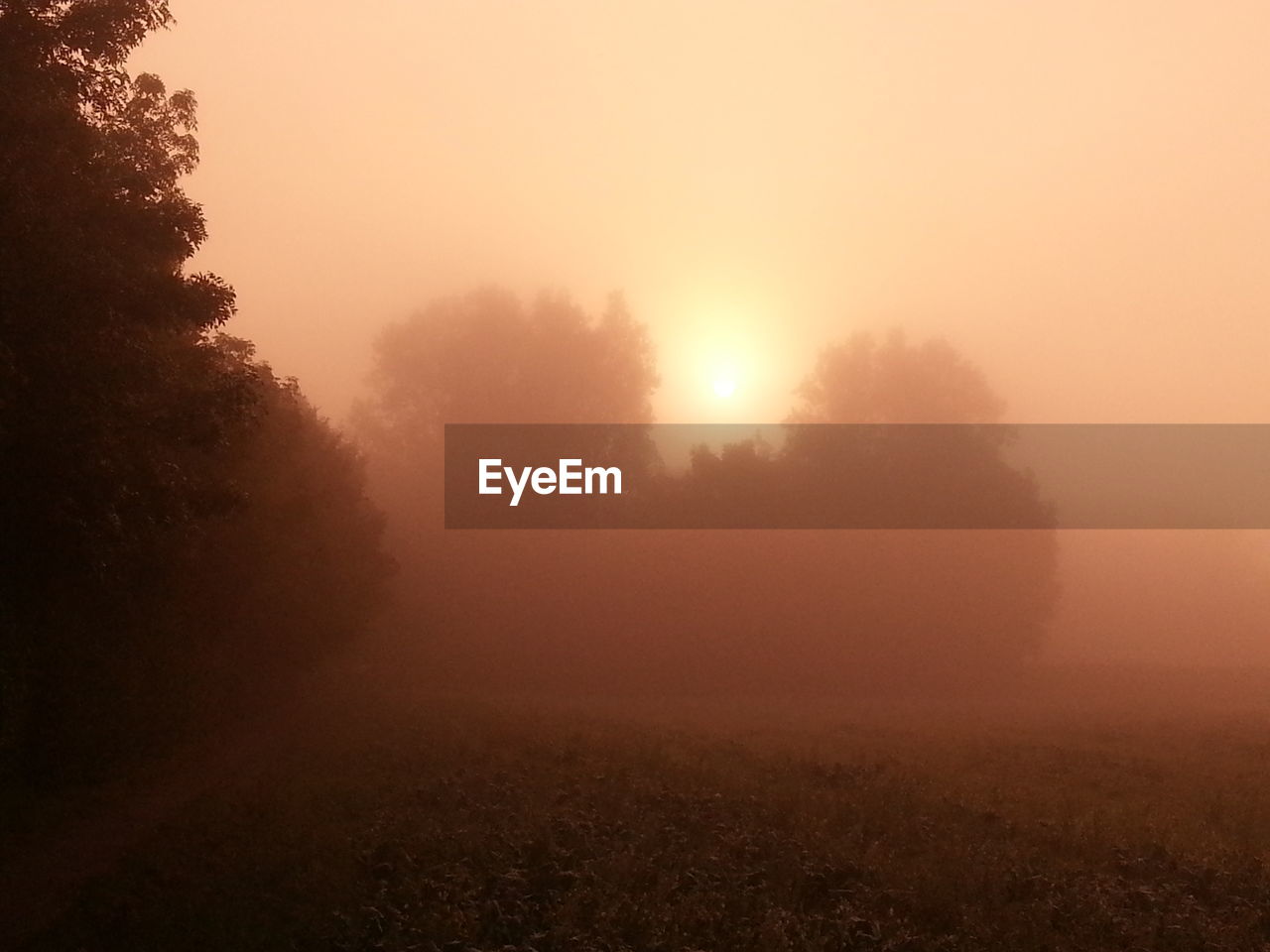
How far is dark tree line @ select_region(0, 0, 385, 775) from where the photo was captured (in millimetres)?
13195

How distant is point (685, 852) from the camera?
48.1 ft

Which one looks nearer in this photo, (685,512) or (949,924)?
(949,924)

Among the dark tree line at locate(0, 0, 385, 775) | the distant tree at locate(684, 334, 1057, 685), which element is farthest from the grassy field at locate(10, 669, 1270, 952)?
the distant tree at locate(684, 334, 1057, 685)

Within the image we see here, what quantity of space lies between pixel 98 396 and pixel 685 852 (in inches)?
454

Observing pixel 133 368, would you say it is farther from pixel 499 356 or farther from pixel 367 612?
pixel 499 356

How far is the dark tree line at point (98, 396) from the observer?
520 inches

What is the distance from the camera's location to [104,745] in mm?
18234

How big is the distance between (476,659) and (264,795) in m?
29.8

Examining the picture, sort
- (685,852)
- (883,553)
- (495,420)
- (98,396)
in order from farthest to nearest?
1. (495,420)
2. (883,553)
3. (685,852)
4. (98,396)

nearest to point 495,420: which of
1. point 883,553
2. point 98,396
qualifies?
point 883,553

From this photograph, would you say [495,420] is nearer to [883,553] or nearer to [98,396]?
[883,553]

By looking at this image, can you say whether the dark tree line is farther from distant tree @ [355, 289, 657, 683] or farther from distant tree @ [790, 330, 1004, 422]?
distant tree @ [790, 330, 1004, 422]

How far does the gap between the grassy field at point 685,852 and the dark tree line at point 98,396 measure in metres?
2.94

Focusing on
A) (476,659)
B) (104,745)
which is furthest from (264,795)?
(476,659)
